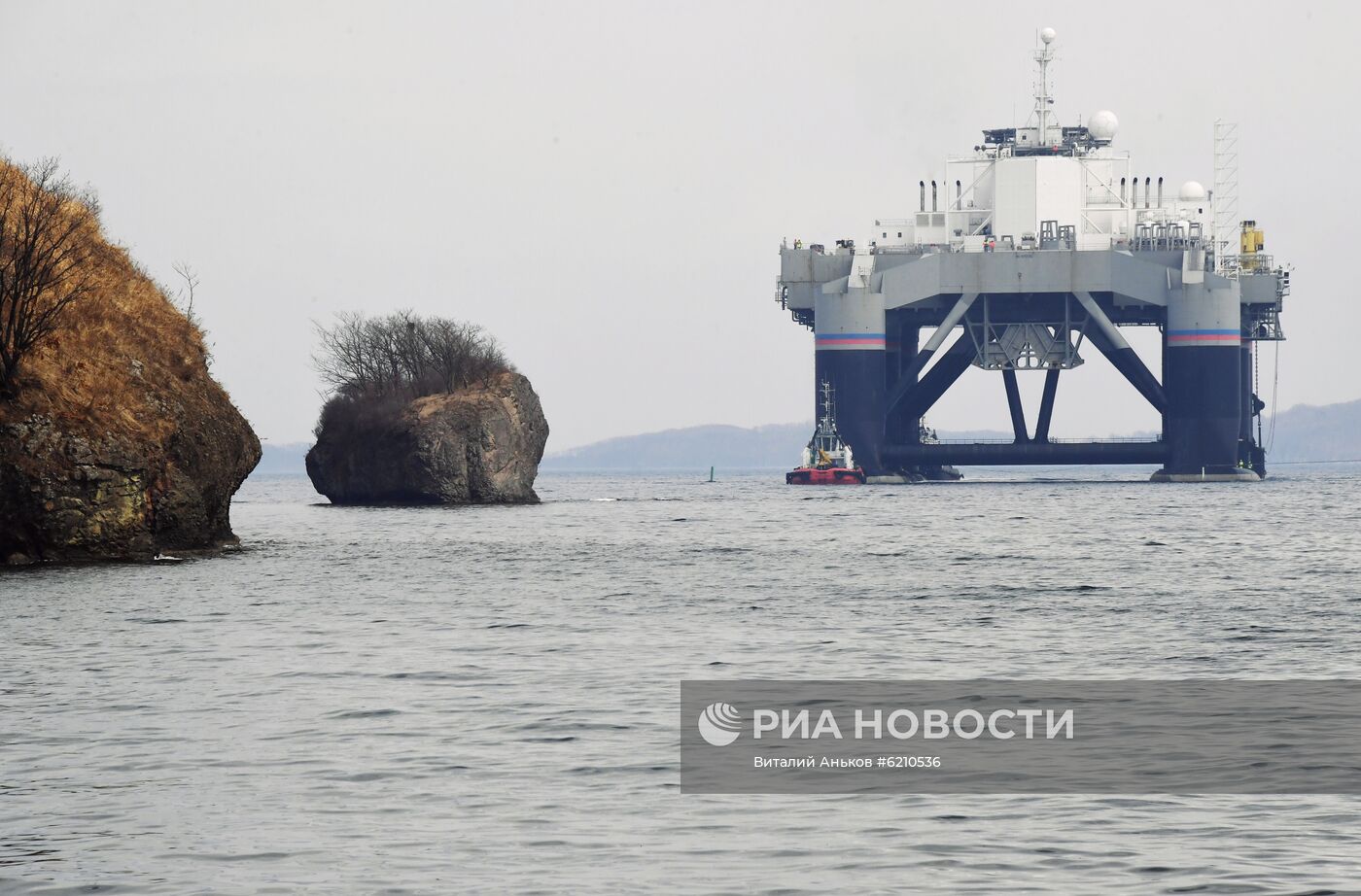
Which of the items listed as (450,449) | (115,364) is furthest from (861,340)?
(115,364)

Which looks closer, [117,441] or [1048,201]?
[117,441]

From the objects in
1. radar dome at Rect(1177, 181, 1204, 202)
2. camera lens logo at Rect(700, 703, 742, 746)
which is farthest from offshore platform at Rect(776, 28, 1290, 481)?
camera lens logo at Rect(700, 703, 742, 746)

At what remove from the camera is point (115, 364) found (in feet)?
164

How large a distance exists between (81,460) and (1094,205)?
3798 inches

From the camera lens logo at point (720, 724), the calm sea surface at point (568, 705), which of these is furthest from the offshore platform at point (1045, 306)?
the camera lens logo at point (720, 724)

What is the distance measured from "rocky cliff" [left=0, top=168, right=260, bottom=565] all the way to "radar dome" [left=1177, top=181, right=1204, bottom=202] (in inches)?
3468

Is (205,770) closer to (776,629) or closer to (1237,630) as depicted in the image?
(776,629)

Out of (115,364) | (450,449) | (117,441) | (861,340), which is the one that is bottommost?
(117,441)

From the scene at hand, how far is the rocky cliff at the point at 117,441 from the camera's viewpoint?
1754 inches

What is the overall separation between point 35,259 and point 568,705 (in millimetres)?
33113

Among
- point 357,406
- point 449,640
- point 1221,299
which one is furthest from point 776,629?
point 1221,299

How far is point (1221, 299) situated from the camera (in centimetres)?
11588

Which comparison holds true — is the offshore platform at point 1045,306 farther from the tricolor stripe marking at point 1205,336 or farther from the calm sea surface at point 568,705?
the calm sea surface at point 568,705

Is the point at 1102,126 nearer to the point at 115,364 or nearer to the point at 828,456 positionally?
the point at 828,456
